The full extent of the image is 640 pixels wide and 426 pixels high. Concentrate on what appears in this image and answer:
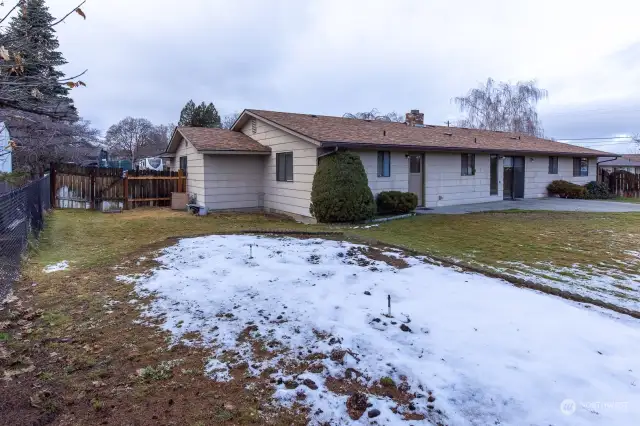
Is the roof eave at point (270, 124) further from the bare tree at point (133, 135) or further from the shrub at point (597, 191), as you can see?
the bare tree at point (133, 135)

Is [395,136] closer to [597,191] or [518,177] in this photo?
[518,177]

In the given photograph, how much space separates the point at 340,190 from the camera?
11758 mm

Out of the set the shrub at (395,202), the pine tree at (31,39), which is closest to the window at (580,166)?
the shrub at (395,202)

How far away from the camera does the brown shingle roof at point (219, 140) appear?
1430cm

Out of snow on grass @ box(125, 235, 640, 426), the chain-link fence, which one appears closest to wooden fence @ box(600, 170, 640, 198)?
snow on grass @ box(125, 235, 640, 426)

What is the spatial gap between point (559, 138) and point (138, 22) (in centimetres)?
5698

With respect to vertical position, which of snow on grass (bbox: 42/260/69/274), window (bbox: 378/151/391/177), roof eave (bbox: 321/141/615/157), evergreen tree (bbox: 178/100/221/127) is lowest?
snow on grass (bbox: 42/260/69/274)

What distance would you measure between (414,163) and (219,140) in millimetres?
7219

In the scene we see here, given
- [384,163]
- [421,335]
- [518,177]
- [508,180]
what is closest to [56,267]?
[421,335]

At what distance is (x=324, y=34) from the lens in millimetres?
14219

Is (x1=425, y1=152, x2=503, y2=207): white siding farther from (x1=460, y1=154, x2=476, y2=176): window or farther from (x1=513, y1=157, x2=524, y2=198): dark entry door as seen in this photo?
(x1=513, y1=157, x2=524, y2=198): dark entry door

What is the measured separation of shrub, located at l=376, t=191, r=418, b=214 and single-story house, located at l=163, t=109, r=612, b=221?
1.62 ft

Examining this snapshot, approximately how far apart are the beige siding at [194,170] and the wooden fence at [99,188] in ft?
5.60

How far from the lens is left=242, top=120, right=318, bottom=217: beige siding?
12969 millimetres
